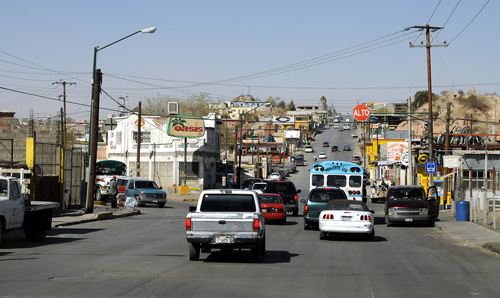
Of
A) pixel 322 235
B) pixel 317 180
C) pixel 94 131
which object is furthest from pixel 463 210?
pixel 94 131

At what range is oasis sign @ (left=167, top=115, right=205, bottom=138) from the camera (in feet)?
232

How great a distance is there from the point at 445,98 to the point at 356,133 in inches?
1268

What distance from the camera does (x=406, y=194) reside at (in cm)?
3197

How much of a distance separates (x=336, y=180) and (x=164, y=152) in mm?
44647

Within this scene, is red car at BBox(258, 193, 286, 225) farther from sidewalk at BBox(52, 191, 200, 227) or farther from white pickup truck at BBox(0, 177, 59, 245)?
white pickup truck at BBox(0, 177, 59, 245)

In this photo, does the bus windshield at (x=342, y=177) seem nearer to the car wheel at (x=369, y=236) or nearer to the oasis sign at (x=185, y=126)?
the car wheel at (x=369, y=236)

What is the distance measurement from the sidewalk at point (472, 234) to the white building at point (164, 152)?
4612 cm

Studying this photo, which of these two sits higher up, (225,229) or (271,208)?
(225,229)

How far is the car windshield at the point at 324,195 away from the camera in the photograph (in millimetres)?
27938

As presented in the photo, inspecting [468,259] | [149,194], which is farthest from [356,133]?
[468,259]

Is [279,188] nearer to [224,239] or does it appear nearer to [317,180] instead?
[317,180]

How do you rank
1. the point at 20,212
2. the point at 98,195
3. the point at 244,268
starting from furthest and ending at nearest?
the point at 98,195, the point at 20,212, the point at 244,268

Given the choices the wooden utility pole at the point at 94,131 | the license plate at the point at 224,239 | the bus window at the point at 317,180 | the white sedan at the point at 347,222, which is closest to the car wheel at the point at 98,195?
the wooden utility pole at the point at 94,131

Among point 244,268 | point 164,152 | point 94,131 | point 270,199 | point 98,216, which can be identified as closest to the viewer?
point 244,268
